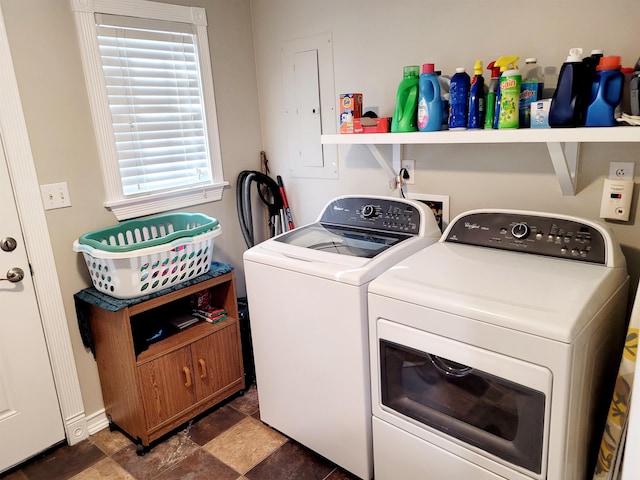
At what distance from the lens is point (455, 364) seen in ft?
4.78

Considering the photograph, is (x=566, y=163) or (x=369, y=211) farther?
(x=369, y=211)

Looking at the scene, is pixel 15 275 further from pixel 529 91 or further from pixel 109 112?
pixel 529 91

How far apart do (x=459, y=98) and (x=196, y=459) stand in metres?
1.93

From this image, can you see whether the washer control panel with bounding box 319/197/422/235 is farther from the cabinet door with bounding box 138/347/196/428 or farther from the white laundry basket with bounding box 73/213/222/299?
the cabinet door with bounding box 138/347/196/428

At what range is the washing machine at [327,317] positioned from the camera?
5.63 ft

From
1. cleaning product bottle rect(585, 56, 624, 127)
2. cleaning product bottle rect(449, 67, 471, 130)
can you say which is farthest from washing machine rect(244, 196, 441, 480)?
cleaning product bottle rect(585, 56, 624, 127)

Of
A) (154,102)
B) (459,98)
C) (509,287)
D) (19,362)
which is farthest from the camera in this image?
(154,102)

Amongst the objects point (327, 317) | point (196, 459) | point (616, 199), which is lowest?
point (196, 459)

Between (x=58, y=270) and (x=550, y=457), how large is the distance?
2061 millimetres

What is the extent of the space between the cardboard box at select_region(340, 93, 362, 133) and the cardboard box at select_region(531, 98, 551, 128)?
793mm

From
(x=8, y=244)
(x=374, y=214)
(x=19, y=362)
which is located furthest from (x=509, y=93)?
(x=19, y=362)

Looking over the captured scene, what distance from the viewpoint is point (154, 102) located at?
2.37 m

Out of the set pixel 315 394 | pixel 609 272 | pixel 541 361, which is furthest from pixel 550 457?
pixel 315 394

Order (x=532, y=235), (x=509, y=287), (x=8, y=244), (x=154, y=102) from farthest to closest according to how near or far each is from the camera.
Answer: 1. (x=154, y=102)
2. (x=8, y=244)
3. (x=532, y=235)
4. (x=509, y=287)
